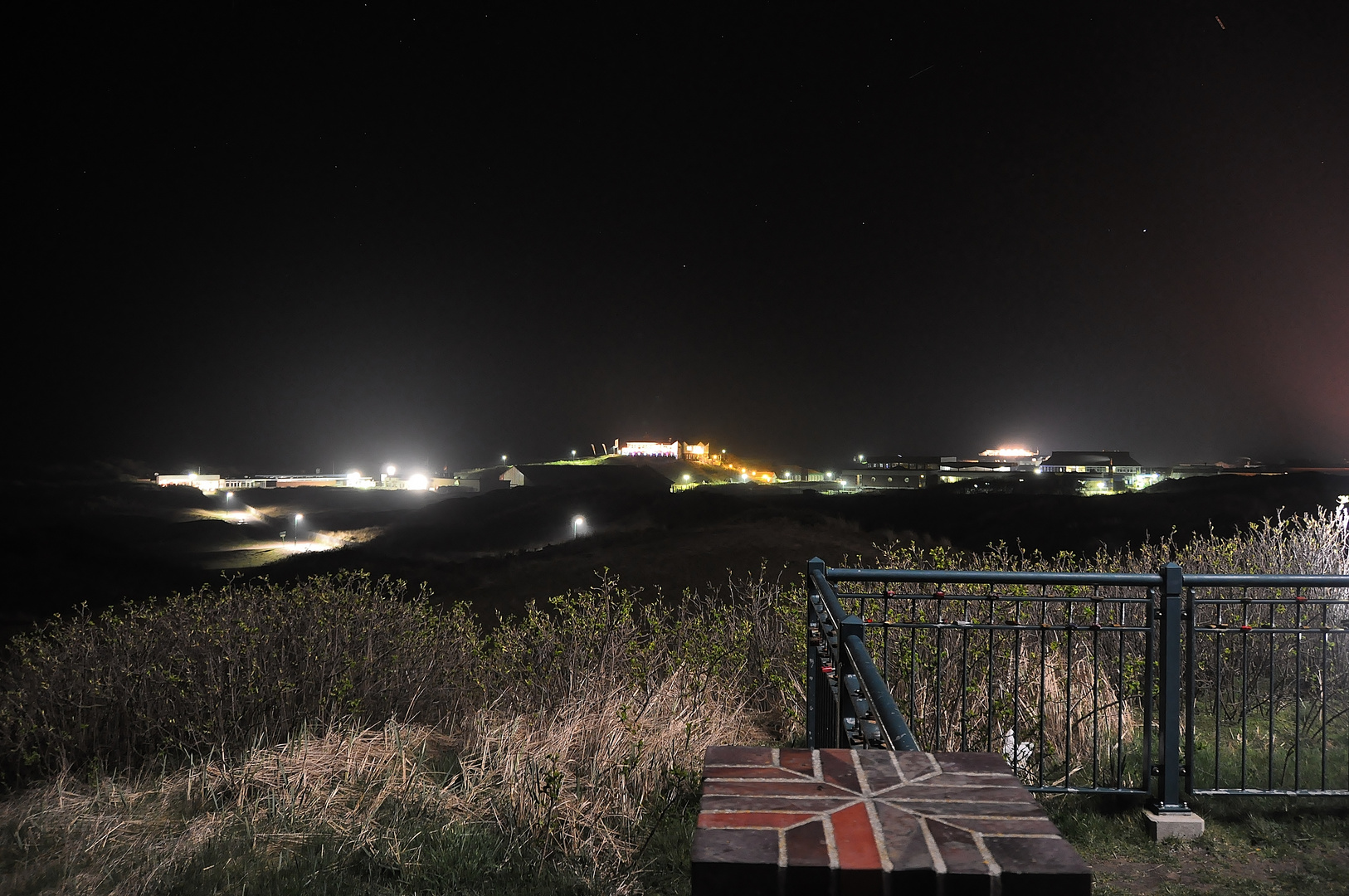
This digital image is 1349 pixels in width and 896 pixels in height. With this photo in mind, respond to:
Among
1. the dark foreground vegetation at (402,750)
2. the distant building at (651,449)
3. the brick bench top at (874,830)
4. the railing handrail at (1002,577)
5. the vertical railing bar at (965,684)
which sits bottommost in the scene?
the dark foreground vegetation at (402,750)

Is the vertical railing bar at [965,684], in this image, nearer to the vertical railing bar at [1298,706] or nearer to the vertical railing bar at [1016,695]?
the vertical railing bar at [1016,695]

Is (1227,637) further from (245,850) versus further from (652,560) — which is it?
(652,560)

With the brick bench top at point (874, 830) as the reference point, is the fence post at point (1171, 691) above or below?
Result: below

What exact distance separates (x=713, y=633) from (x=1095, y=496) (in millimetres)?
49437

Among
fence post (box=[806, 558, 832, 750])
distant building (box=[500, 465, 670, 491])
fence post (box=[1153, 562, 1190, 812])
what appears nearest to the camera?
fence post (box=[806, 558, 832, 750])

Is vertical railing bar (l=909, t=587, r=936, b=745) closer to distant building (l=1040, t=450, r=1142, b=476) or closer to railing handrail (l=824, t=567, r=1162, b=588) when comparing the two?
railing handrail (l=824, t=567, r=1162, b=588)

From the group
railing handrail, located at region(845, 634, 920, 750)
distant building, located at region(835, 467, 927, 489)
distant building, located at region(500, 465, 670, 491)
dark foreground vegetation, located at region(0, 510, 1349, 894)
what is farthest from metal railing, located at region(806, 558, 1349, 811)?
distant building, located at region(835, 467, 927, 489)

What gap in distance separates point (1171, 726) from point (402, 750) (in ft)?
15.8

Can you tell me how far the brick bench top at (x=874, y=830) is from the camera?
127cm

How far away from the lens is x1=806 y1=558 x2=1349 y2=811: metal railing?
4.79m

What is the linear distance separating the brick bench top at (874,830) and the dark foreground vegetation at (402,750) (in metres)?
2.87

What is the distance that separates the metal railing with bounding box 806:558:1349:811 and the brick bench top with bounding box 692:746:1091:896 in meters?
0.44

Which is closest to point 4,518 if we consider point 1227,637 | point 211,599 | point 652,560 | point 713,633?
point 652,560

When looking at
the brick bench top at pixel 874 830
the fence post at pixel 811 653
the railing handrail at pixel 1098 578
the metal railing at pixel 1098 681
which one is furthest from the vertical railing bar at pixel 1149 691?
the brick bench top at pixel 874 830
